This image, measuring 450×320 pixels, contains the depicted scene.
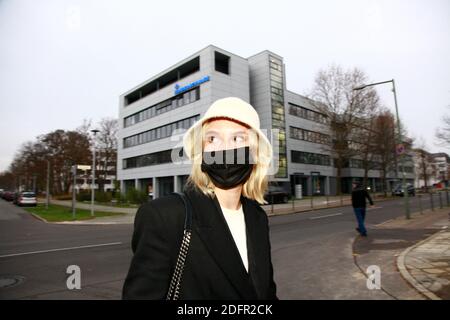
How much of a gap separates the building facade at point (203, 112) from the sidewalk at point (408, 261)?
23.6 m

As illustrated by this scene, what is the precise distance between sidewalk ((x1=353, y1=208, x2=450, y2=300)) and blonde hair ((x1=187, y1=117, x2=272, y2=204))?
3.46 m

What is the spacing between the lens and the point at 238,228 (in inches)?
67.3

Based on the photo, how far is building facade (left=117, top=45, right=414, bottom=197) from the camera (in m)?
35.0

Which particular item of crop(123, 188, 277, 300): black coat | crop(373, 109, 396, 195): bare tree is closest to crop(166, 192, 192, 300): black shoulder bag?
crop(123, 188, 277, 300): black coat

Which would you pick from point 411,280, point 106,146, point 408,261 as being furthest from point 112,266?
point 106,146

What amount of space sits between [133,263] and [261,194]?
1.16 metres

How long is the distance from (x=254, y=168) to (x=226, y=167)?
44 centimetres

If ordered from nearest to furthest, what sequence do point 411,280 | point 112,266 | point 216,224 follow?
point 216,224 → point 411,280 → point 112,266

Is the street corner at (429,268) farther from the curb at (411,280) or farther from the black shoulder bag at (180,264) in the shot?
the black shoulder bag at (180,264)

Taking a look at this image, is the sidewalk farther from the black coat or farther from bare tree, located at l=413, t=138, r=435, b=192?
bare tree, located at l=413, t=138, r=435, b=192

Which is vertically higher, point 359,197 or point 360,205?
point 359,197

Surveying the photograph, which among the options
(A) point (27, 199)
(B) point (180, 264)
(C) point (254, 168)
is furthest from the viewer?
(A) point (27, 199)

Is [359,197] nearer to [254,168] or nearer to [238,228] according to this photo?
[254,168]

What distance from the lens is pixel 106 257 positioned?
7246mm
